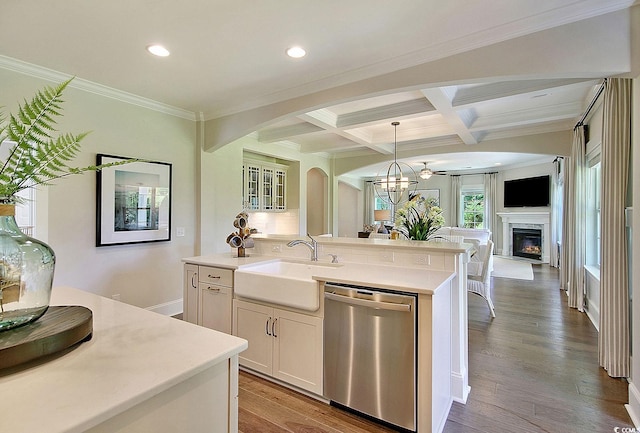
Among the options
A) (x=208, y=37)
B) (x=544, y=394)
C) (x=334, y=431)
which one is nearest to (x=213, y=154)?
(x=208, y=37)

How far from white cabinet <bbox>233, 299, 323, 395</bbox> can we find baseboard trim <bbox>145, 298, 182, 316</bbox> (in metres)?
1.87

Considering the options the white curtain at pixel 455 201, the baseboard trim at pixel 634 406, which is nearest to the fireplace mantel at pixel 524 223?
the white curtain at pixel 455 201

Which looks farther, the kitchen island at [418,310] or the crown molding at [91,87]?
the crown molding at [91,87]

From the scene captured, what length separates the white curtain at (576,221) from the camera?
4.41m

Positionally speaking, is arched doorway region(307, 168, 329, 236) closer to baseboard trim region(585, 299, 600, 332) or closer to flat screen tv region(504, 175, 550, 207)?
baseboard trim region(585, 299, 600, 332)

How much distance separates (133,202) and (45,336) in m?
3.15

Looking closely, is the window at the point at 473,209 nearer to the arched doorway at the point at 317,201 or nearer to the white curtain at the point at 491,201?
the white curtain at the point at 491,201

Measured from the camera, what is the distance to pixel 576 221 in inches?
181

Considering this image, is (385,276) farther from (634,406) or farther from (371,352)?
(634,406)

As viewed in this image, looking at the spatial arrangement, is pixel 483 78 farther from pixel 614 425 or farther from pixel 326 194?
pixel 326 194

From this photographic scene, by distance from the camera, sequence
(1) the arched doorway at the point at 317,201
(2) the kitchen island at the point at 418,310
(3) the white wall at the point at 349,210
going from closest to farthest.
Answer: (2) the kitchen island at the point at 418,310, (1) the arched doorway at the point at 317,201, (3) the white wall at the point at 349,210

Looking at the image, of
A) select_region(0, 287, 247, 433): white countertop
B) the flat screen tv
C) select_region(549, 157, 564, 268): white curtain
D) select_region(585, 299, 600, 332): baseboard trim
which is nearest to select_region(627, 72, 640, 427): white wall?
select_region(585, 299, 600, 332): baseboard trim

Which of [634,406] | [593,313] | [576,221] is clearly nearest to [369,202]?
[576,221]

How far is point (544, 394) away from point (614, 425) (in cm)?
40
